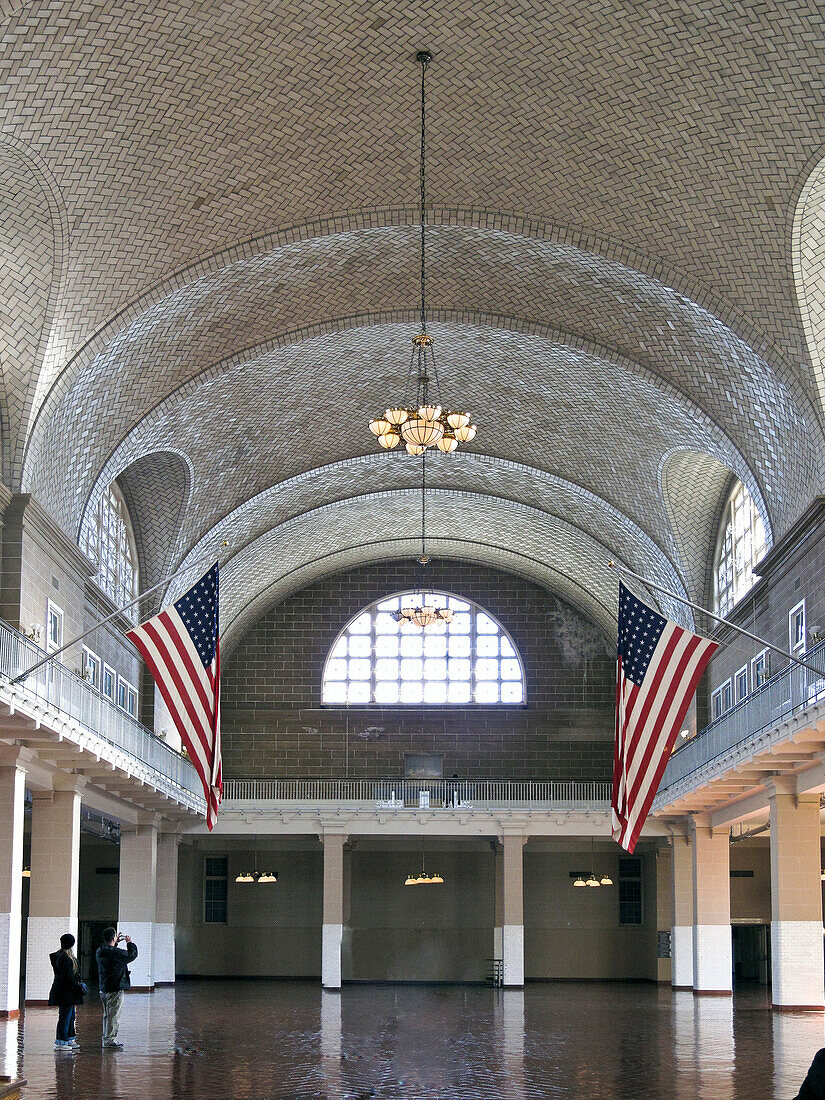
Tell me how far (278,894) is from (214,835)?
5.97 metres

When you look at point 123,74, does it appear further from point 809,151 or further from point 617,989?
point 617,989

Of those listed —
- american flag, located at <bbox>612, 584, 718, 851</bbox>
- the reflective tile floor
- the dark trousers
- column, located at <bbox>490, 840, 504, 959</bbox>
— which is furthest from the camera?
column, located at <bbox>490, 840, 504, 959</bbox>

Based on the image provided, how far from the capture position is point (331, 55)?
62.6 ft

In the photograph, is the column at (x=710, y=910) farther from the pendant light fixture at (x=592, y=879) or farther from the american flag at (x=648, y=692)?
the american flag at (x=648, y=692)

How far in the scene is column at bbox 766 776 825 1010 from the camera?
25.1 meters

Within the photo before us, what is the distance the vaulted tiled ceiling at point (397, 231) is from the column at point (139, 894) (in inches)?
362

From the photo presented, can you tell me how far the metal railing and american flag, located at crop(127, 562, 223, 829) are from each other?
21.7 m

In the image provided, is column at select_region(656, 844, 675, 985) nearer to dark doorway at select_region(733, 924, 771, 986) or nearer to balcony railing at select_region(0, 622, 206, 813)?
dark doorway at select_region(733, 924, 771, 986)

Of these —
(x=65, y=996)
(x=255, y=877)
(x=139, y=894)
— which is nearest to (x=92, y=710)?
(x=65, y=996)

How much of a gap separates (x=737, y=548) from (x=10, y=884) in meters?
18.1

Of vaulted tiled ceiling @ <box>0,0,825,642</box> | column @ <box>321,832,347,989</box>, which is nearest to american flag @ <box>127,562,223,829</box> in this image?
vaulted tiled ceiling @ <box>0,0,825,642</box>

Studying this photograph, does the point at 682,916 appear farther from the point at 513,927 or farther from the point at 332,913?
the point at 332,913

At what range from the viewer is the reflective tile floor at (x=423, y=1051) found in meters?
13.6

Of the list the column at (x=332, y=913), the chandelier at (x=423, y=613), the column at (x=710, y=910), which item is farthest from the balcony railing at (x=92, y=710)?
the column at (x=710, y=910)
